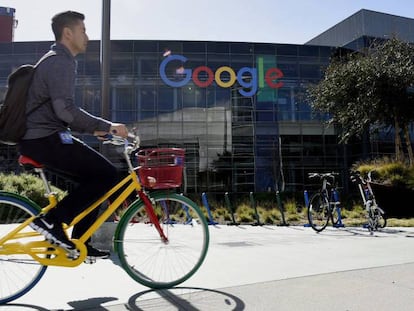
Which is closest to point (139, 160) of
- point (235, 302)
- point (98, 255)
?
point (98, 255)

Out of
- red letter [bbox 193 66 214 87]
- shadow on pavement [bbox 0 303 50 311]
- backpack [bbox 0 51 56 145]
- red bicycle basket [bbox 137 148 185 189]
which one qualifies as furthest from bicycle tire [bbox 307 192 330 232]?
red letter [bbox 193 66 214 87]

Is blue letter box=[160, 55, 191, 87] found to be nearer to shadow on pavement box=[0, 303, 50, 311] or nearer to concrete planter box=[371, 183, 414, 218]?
concrete planter box=[371, 183, 414, 218]

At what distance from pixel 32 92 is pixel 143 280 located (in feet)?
5.88

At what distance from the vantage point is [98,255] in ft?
11.3

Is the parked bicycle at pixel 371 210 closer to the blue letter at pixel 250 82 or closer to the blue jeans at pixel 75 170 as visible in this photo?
the blue jeans at pixel 75 170

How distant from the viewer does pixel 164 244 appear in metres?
3.94

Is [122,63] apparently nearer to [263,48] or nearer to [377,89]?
[263,48]

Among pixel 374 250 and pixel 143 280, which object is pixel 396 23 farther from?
pixel 143 280

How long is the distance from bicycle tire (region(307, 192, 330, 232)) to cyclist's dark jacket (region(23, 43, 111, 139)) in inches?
280

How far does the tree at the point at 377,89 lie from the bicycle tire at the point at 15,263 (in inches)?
740

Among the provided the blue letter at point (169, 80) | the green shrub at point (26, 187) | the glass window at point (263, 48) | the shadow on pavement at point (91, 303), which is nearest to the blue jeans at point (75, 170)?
the shadow on pavement at point (91, 303)

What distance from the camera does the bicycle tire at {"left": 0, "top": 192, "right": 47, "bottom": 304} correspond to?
3.39m

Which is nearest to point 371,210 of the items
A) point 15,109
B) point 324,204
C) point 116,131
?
point 324,204

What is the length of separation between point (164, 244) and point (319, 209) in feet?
21.2
